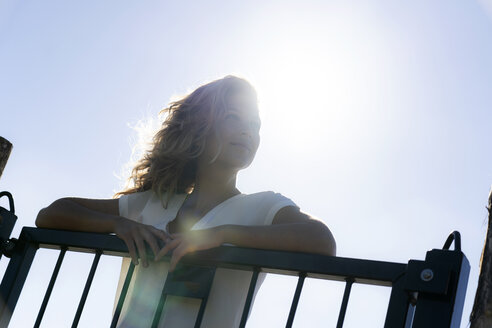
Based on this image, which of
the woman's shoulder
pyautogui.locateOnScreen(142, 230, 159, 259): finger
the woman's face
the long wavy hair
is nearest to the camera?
pyautogui.locateOnScreen(142, 230, 159, 259): finger

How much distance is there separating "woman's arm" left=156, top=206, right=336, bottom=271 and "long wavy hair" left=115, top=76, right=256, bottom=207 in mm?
894

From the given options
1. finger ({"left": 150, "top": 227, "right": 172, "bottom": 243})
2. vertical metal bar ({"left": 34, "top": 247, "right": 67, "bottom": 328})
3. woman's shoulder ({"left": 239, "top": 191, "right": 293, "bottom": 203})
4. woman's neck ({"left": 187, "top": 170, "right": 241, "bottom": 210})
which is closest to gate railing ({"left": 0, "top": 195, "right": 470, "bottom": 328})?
vertical metal bar ({"left": 34, "top": 247, "right": 67, "bottom": 328})

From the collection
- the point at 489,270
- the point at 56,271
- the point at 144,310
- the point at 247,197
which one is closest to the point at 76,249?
the point at 56,271

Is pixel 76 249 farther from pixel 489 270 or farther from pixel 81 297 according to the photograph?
pixel 489 270

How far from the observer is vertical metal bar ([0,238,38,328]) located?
2141mm

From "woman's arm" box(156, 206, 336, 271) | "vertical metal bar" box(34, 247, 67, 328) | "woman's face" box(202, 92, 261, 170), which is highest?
"woman's face" box(202, 92, 261, 170)

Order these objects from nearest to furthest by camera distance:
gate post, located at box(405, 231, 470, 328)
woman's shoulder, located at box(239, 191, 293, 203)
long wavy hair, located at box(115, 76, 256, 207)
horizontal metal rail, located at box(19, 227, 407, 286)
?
1. gate post, located at box(405, 231, 470, 328)
2. horizontal metal rail, located at box(19, 227, 407, 286)
3. woman's shoulder, located at box(239, 191, 293, 203)
4. long wavy hair, located at box(115, 76, 256, 207)

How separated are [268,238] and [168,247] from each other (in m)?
0.30

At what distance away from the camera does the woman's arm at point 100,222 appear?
195cm

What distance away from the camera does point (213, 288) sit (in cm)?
210

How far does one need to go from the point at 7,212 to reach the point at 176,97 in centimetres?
108

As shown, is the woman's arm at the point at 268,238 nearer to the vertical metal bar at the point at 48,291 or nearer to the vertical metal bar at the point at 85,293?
the vertical metal bar at the point at 85,293

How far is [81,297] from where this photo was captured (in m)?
1.95

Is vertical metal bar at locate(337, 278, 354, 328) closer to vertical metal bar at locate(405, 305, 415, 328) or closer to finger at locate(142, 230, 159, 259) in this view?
vertical metal bar at locate(405, 305, 415, 328)
